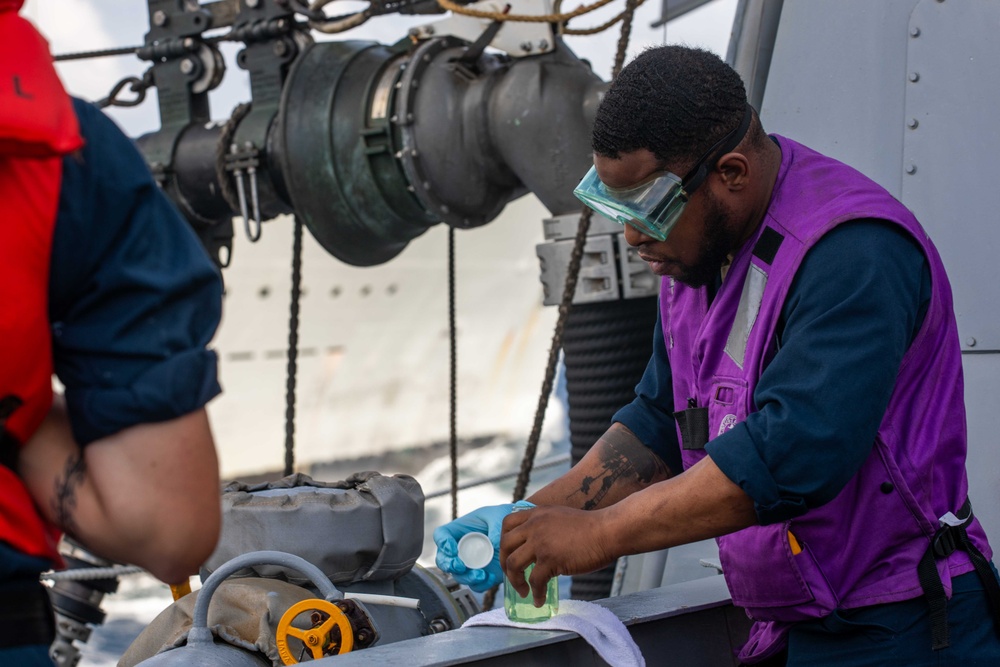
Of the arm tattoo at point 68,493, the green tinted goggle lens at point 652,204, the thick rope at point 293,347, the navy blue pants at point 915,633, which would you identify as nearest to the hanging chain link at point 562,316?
the thick rope at point 293,347

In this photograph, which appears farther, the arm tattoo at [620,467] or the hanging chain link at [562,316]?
the hanging chain link at [562,316]

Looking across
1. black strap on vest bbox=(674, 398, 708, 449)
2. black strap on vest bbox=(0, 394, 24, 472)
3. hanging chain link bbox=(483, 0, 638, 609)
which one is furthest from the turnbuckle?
black strap on vest bbox=(0, 394, 24, 472)

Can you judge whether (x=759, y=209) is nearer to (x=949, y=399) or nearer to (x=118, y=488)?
(x=949, y=399)

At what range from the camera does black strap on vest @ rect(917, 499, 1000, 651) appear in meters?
1.73

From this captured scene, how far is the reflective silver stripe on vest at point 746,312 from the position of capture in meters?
1.82

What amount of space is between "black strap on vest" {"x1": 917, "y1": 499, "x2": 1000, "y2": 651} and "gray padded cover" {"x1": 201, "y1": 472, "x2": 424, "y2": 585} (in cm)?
105

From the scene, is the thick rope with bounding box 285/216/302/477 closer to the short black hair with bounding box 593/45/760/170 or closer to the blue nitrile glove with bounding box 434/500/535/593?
the blue nitrile glove with bounding box 434/500/535/593

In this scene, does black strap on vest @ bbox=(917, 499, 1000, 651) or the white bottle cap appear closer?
black strap on vest @ bbox=(917, 499, 1000, 651)

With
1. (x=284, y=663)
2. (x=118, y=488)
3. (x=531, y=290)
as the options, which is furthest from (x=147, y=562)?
(x=531, y=290)

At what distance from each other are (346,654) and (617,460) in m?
0.68

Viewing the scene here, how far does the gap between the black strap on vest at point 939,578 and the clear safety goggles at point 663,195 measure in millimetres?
632

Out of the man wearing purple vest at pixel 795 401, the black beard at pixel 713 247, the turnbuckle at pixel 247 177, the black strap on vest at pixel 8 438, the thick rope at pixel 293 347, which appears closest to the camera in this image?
the black strap on vest at pixel 8 438

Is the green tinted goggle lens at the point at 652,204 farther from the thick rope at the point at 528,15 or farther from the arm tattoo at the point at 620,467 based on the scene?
the thick rope at the point at 528,15

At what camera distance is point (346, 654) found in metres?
1.80
